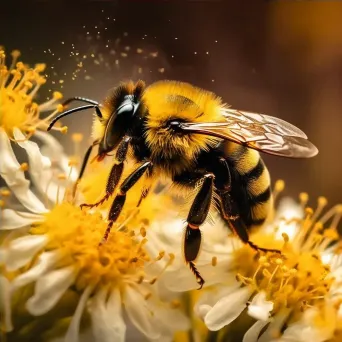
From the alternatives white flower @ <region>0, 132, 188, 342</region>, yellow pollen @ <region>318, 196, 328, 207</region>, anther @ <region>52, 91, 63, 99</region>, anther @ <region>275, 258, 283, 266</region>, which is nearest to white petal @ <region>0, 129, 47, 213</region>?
white flower @ <region>0, 132, 188, 342</region>

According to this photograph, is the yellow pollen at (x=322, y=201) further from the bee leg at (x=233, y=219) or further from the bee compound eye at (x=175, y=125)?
the bee compound eye at (x=175, y=125)

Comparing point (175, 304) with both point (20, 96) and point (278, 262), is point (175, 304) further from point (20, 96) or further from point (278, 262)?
point (20, 96)

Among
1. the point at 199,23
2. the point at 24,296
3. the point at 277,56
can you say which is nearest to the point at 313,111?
the point at 277,56

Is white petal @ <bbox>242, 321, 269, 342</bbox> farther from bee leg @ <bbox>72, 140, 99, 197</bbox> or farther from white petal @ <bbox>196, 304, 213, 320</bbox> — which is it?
bee leg @ <bbox>72, 140, 99, 197</bbox>

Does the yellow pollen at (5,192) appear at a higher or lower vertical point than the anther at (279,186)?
lower

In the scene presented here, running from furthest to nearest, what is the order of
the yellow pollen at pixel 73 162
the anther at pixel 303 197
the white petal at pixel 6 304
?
the anther at pixel 303 197
the yellow pollen at pixel 73 162
the white petal at pixel 6 304

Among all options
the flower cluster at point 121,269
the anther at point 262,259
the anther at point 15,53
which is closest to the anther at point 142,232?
the flower cluster at point 121,269

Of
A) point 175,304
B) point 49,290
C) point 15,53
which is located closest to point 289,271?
point 175,304
